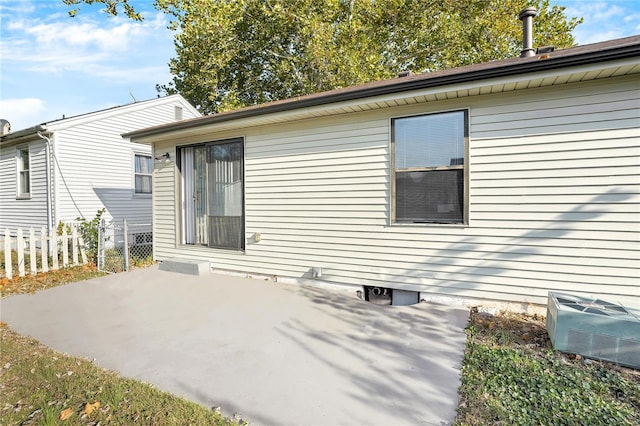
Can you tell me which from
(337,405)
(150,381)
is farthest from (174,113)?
(337,405)

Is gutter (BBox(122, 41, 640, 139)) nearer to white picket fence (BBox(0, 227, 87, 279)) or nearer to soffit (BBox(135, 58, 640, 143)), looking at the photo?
soffit (BBox(135, 58, 640, 143))

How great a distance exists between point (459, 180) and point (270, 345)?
9.74ft

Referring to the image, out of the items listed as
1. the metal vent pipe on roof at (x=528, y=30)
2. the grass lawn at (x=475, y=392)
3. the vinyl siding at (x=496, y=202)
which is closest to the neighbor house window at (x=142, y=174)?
the vinyl siding at (x=496, y=202)

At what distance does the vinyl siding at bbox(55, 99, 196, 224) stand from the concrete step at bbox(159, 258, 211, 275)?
4.80 m

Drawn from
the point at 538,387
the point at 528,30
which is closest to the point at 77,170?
the point at 528,30

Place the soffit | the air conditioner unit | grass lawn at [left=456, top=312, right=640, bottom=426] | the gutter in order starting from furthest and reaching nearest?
the soffit → the gutter → the air conditioner unit → grass lawn at [left=456, top=312, right=640, bottom=426]

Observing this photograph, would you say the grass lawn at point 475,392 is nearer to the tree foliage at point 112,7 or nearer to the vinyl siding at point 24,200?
the tree foliage at point 112,7

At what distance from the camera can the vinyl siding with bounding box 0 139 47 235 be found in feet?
29.9

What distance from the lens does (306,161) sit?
5.17 meters

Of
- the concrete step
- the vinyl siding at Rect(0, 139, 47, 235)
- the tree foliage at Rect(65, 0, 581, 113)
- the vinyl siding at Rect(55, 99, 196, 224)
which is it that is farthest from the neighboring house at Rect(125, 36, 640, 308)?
the tree foliage at Rect(65, 0, 581, 113)

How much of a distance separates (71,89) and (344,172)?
33.2 ft

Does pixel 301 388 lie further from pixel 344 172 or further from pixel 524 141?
pixel 524 141

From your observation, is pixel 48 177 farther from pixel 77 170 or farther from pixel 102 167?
pixel 102 167

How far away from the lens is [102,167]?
9859mm
